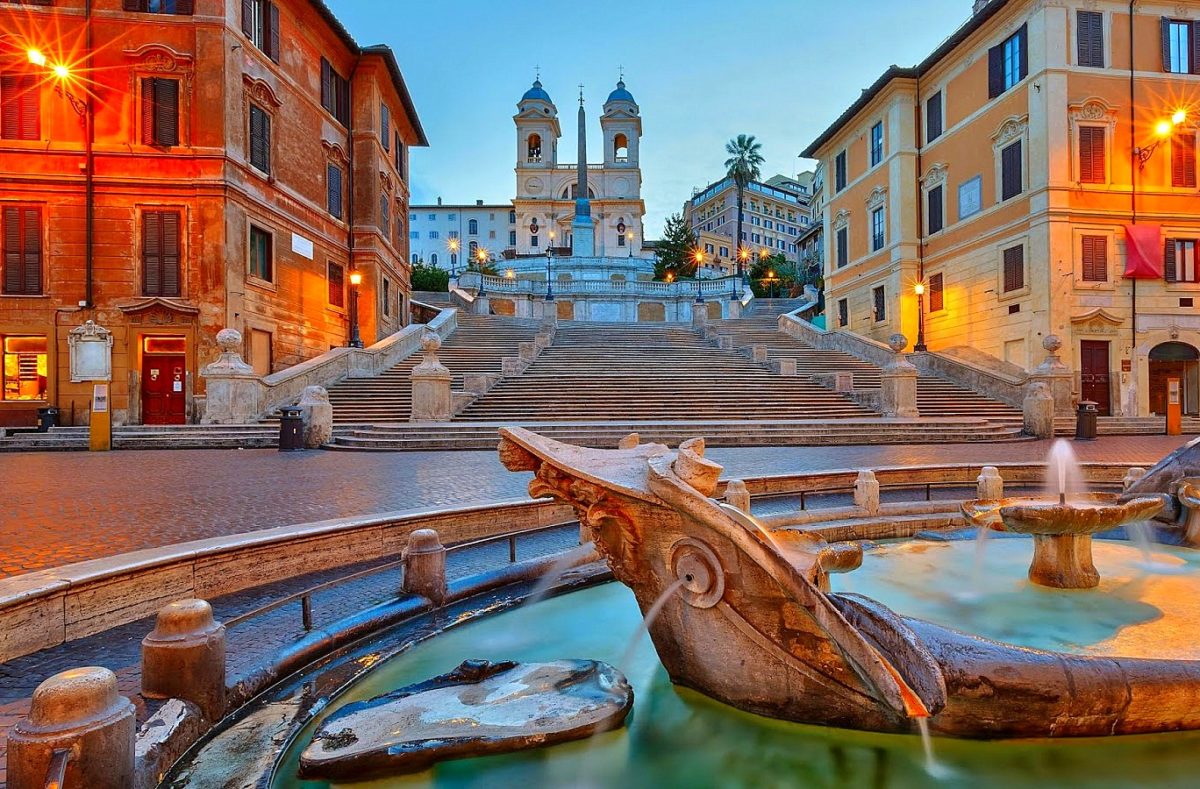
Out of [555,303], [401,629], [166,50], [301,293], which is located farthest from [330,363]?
[555,303]

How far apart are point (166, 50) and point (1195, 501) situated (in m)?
27.1

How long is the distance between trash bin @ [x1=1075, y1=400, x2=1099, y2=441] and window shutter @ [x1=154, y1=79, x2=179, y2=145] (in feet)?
89.8

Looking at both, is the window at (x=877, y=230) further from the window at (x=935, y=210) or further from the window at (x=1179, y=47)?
the window at (x=1179, y=47)

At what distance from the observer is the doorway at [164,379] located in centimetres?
2089

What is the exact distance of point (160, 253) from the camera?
20875 millimetres

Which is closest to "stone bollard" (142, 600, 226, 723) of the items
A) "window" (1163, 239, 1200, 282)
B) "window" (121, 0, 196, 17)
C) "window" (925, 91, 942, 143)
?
"window" (121, 0, 196, 17)

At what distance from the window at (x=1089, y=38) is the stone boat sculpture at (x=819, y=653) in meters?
28.4

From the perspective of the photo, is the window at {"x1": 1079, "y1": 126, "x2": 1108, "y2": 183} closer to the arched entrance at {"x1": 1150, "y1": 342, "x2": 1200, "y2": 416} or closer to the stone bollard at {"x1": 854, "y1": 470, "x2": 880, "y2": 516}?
the arched entrance at {"x1": 1150, "y1": 342, "x2": 1200, "y2": 416}

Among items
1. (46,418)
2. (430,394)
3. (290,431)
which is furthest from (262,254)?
(290,431)

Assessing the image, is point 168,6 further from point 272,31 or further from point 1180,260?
point 1180,260

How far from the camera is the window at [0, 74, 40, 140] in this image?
20.4 meters

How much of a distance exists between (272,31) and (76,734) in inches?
1103

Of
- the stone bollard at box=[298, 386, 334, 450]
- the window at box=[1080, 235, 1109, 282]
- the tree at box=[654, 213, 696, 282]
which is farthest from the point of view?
the tree at box=[654, 213, 696, 282]

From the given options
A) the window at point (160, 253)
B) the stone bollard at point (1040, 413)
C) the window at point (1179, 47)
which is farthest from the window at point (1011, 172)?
the window at point (160, 253)
